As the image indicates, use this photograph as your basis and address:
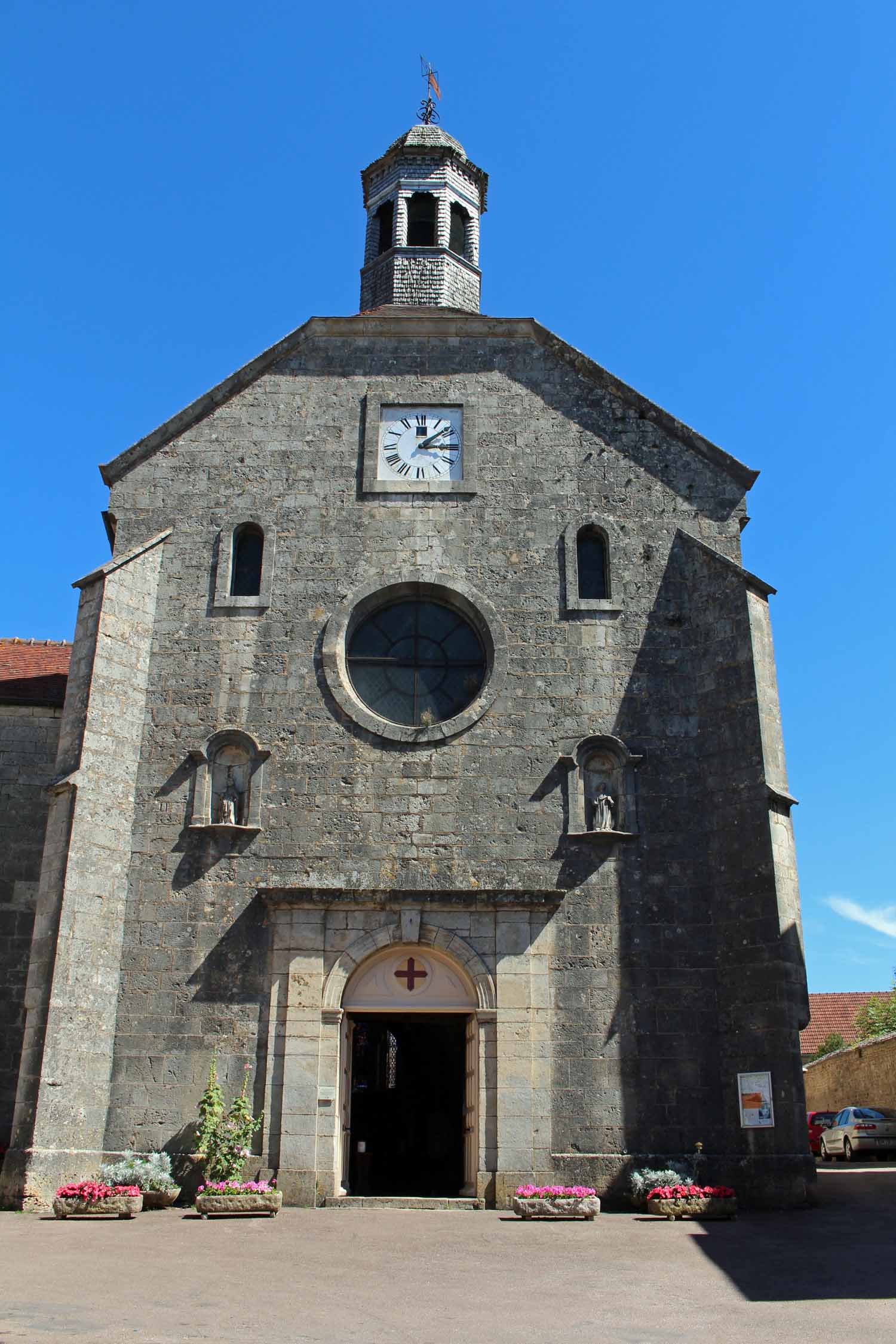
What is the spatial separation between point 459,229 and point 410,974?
13.8 meters

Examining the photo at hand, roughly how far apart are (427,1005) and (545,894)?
75.9 inches

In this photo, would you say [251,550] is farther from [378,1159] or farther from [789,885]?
[378,1159]

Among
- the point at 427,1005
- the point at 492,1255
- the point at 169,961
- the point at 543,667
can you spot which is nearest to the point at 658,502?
the point at 543,667

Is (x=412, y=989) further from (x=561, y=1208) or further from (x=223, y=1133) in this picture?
(x=561, y=1208)

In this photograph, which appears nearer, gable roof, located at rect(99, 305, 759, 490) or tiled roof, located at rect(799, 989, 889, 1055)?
gable roof, located at rect(99, 305, 759, 490)

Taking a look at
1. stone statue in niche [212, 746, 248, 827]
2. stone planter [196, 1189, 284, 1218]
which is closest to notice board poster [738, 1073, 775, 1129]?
stone planter [196, 1189, 284, 1218]

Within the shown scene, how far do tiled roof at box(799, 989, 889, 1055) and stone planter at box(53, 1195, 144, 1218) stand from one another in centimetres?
3627

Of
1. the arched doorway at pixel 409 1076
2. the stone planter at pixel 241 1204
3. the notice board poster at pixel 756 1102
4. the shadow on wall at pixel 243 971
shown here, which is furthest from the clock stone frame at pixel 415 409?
the stone planter at pixel 241 1204

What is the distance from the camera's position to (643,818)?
587 inches

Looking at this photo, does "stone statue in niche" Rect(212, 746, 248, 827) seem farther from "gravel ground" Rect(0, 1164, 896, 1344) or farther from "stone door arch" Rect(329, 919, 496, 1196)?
"gravel ground" Rect(0, 1164, 896, 1344)

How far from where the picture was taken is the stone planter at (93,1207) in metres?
12.0

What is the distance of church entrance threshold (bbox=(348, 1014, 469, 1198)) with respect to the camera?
59.4 ft

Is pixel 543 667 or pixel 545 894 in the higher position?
pixel 543 667

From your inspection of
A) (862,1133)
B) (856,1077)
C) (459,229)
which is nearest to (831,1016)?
(856,1077)
